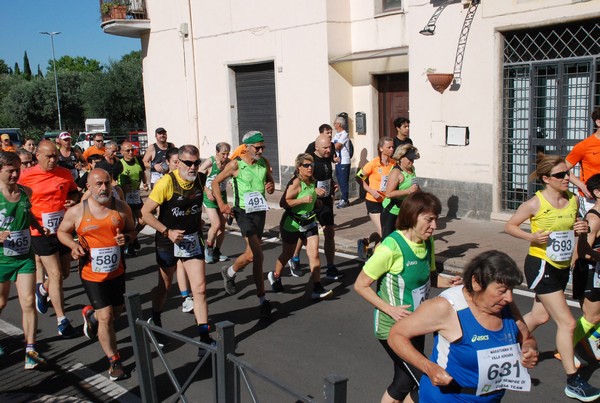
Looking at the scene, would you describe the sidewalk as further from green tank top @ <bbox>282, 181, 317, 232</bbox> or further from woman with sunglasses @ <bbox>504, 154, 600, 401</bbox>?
woman with sunglasses @ <bbox>504, 154, 600, 401</bbox>

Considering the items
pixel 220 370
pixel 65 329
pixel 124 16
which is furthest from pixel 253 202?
pixel 124 16

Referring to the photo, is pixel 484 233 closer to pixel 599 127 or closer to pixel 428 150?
pixel 428 150

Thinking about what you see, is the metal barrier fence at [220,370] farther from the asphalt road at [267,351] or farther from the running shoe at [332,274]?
the running shoe at [332,274]

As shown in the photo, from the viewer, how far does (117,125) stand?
49156 mm

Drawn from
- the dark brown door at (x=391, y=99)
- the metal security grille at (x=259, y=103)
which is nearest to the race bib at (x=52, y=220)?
the dark brown door at (x=391, y=99)

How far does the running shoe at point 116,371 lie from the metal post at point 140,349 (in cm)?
115

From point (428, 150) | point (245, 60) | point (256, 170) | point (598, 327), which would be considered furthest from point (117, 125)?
point (598, 327)

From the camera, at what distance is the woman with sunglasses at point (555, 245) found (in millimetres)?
4977

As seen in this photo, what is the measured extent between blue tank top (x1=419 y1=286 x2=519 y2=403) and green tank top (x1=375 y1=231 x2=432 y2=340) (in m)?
0.86

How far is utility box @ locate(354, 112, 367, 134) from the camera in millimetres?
14852

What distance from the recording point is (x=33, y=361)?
5984 mm

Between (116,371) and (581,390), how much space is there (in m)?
3.81

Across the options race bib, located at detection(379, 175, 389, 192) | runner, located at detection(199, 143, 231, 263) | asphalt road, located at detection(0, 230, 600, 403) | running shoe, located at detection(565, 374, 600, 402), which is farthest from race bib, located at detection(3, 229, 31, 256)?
running shoe, located at detection(565, 374, 600, 402)

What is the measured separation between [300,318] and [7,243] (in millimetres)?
3066
